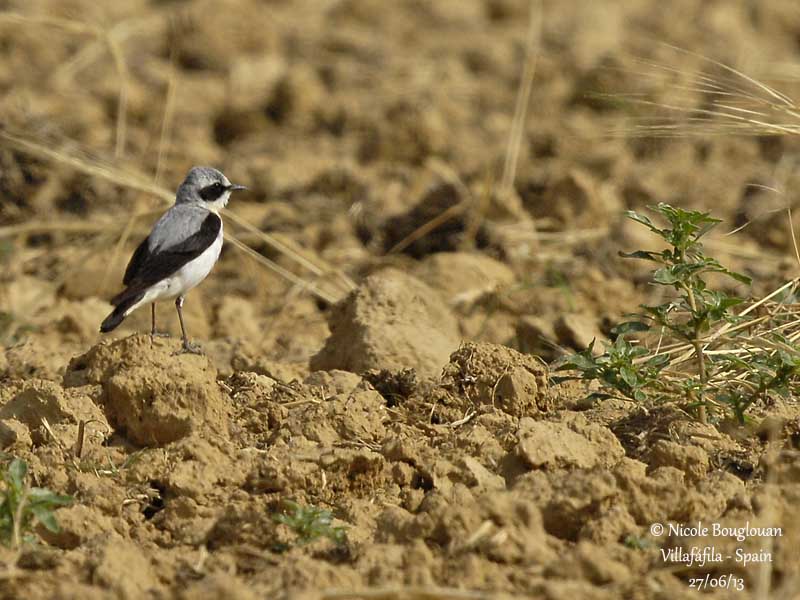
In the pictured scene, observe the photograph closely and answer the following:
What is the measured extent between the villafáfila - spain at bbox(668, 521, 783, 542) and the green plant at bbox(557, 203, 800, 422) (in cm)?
81

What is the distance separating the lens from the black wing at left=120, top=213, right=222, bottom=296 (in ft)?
20.1

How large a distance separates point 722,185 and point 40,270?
5.27 m

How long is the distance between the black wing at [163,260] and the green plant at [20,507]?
2.16m

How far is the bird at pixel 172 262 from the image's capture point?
6.07 metres

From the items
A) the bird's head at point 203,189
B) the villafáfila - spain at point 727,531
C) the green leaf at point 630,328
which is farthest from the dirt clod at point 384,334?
the villafáfila - spain at point 727,531

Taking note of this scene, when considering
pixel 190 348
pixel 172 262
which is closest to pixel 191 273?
pixel 172 262

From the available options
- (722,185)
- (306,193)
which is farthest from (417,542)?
(722,185)

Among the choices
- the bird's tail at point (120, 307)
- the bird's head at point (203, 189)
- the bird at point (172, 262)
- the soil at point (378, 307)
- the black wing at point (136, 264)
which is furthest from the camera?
the bird's head at point (203, 189)

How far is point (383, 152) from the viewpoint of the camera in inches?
415

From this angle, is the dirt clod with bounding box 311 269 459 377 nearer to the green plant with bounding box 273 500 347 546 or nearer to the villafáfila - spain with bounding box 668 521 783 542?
the green plant with bounding box 273 500 347 546

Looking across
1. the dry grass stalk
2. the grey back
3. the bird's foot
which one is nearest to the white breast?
the grey back

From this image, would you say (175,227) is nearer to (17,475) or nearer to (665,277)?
(17,475)

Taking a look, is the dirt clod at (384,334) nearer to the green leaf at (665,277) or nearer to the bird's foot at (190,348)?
the bird's foot at (190,348)

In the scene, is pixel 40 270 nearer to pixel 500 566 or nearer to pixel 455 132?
pixel 455 132
